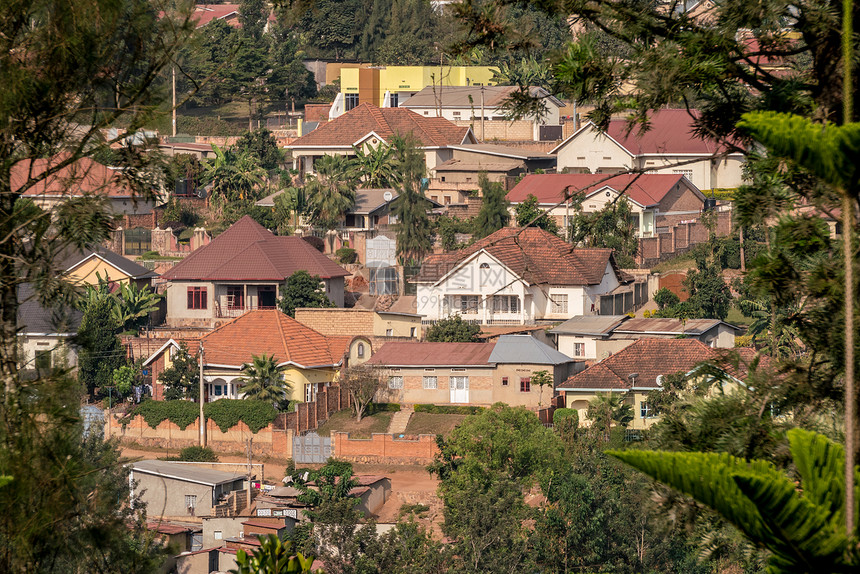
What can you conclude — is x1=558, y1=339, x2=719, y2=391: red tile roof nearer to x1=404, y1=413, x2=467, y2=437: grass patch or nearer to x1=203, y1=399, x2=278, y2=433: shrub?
x1=404, y1=413, x2=467, y2=437: grass patch

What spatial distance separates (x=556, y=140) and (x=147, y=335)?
119 feet

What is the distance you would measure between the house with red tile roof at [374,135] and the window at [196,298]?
19.5 m

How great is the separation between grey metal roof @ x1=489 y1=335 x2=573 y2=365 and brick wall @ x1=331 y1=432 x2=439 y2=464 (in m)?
5.43

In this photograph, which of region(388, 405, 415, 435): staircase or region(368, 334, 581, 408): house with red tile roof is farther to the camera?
region(368, 334, 581, 408): house with red tile roof

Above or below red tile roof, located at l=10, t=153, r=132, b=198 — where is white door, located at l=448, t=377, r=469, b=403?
below

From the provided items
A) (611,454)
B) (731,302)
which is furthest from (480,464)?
(611,454)

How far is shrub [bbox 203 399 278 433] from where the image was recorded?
52062 mm

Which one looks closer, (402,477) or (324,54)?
(402,477)

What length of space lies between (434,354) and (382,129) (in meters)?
30.8

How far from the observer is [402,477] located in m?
48.7

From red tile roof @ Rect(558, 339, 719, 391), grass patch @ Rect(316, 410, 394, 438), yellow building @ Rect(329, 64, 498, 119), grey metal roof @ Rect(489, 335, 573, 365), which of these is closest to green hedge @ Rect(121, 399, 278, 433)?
grass patch @ Rect(316, 410, 394, 438)

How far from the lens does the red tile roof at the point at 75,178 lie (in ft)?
43.0

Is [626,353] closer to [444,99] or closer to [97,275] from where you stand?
[97,275]

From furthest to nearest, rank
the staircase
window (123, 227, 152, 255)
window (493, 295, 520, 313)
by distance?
window (123, 227, 152, 255) → window (493, 295, 520, 313) → the staircase
